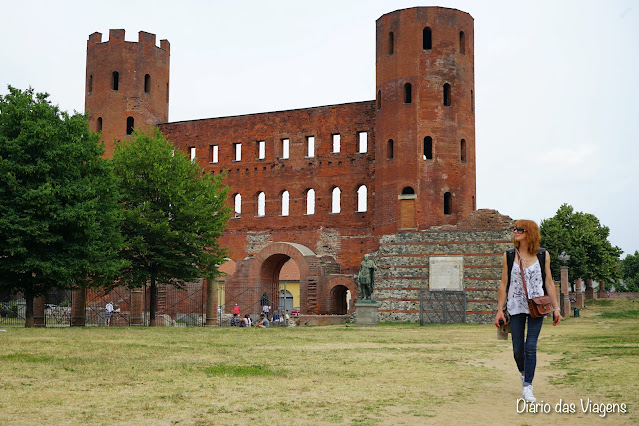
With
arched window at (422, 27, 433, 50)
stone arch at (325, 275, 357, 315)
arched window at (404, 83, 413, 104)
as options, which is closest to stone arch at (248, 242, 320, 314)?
stone arch at (325, 275, 357, 315)

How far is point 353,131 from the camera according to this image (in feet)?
143

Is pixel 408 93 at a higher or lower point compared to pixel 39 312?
higher

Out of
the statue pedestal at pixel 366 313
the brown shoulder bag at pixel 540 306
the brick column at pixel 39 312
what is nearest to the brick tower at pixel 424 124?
the statue pedestal at pixel 366 313

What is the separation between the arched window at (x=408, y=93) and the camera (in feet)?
131

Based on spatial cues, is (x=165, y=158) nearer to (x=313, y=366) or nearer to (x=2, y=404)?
(x=313, y=366)

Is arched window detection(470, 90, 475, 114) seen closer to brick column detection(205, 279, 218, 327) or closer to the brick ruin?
the brick ruin

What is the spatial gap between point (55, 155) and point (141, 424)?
19.1 m

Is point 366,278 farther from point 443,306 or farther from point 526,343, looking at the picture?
point 526,343

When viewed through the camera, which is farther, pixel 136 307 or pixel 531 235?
pixel 136 307

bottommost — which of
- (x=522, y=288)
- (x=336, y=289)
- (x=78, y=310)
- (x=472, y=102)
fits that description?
(x=78, y=310)

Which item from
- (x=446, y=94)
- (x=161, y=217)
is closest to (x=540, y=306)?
(x=161, y=217)

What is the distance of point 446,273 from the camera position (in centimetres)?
3675

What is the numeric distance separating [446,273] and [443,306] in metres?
1.91

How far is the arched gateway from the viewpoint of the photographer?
41.6 metres
